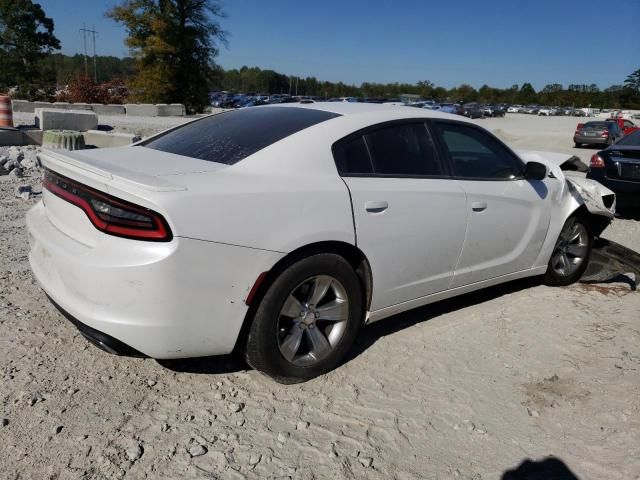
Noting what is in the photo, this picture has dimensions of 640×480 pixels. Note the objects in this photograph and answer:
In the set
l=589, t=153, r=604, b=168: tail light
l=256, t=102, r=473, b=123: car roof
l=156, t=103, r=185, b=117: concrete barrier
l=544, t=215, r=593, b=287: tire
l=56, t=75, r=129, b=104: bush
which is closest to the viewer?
l=256, t=102, r=473, b=123: car roof

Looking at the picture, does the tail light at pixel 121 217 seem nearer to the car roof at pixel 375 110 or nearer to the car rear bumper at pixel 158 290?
the car rear bumper at pixel 158 290

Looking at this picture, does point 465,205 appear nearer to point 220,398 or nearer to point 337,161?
point 337,161

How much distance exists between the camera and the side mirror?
14.0ft

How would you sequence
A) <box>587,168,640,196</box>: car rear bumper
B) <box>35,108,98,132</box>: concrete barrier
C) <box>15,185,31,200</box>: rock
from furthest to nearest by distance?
<box>35,108,98,132</box>: concrete barrier → <box>587,168,640,196</box>: car rear bumper → <box>15,185,31,200</box>: rock

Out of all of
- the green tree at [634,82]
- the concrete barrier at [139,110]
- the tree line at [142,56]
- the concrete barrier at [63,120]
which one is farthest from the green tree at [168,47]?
the green tree at [634,82]

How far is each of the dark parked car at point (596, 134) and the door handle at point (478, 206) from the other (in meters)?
24.0

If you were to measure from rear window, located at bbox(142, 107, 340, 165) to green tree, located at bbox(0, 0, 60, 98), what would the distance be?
38.4 metres

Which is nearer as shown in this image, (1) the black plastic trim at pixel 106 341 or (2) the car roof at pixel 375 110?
(1) the black plastic trim at pixel 106 341

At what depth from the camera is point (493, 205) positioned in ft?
13.2

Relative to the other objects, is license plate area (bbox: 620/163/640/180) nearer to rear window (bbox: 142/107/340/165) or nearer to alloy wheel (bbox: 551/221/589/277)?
alloy wheel (bbox: 551/221/589/277)

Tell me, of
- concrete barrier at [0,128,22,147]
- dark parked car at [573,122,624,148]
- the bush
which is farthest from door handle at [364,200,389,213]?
the bush

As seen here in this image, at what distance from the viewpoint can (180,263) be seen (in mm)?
2588

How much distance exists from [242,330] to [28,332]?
1.62 m

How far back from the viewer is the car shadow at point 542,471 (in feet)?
8.52
